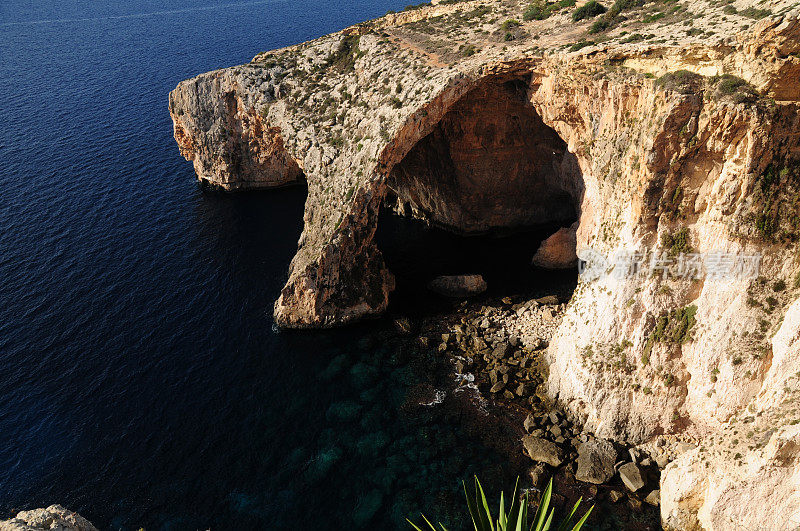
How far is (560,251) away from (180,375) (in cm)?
4097

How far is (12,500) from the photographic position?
39125mm

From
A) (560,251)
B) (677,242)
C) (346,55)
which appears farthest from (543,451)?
(346,55)

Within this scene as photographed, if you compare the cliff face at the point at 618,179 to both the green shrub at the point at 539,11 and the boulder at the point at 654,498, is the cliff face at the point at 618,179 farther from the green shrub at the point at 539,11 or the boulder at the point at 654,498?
the green shrub at the point at 539,11

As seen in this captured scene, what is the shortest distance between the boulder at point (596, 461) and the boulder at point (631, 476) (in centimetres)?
75

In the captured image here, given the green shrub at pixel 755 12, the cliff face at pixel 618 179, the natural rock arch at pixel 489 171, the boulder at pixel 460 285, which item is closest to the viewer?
the cliff face at pixel 618 179

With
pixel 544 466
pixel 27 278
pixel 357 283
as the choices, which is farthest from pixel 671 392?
pixel 27 278

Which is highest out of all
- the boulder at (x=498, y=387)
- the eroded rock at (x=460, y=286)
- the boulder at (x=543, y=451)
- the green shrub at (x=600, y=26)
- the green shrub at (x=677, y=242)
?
the green shrub at (x=600, y=26)

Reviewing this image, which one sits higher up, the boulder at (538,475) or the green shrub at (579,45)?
the green shrub at (579,45)

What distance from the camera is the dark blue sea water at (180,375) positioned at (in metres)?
39.0

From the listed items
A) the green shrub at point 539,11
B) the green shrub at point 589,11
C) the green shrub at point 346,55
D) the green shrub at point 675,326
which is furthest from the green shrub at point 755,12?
the green shrub at point 346,55

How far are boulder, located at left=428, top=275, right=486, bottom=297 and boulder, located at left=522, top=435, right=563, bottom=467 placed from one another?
19.4 meters

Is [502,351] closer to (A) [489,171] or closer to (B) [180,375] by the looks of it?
(A) [489,171]

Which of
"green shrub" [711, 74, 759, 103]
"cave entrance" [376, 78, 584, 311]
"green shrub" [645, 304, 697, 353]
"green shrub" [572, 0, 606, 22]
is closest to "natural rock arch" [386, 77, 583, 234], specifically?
"cave entrance" [376, 78, 584, 311]

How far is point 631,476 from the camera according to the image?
37281 mm
